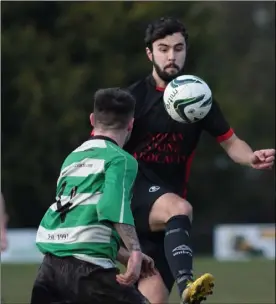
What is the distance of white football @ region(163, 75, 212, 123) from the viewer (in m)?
7.10

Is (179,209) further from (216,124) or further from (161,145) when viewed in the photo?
(216,124)

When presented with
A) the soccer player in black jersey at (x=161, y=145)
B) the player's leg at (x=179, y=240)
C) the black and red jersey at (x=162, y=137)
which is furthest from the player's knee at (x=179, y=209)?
the black and red jersey at (x=162, y=137)

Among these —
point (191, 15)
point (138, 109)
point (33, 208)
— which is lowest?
point (138, 109)

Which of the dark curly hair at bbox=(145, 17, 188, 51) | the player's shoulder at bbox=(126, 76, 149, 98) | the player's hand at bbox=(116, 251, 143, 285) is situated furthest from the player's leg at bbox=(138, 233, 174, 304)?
the player's hand at bbox=(116, 251, 143, 285)

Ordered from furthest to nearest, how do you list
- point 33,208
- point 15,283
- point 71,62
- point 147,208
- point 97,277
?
point 71,62
point 33,208
point 15,283
point 147,208
point 97,277

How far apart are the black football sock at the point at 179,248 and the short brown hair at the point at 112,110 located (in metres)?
1.44

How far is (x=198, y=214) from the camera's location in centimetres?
3478

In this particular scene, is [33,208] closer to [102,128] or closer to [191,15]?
[191,15]

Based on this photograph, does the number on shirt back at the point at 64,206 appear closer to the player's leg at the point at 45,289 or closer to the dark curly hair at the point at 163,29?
the player's leg at the point at 45,289

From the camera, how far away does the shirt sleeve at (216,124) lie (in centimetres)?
748

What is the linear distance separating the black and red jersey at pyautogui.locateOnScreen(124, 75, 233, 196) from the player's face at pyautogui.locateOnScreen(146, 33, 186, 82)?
0.15 m

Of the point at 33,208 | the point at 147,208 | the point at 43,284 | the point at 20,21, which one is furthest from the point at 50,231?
the point at 20,21

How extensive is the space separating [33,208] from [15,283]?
1738 cm

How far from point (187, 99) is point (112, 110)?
156cm
